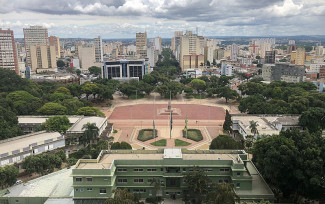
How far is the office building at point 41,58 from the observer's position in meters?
123

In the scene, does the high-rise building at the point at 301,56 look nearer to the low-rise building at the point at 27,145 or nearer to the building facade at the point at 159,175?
the building facade at the point at 159,175

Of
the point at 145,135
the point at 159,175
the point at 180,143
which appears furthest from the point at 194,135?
the point at 159,175

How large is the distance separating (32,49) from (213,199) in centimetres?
12087

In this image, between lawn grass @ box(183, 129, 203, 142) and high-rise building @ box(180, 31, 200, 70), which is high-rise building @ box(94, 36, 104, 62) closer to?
high-rise building @ box(180, 31, 200, 70)

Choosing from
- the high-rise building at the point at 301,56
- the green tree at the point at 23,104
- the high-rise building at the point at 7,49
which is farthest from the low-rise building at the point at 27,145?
the high-rise building at the point at 301,56

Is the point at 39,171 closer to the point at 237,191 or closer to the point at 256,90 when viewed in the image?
the point at 237,191

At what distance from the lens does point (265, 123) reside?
47.2 m

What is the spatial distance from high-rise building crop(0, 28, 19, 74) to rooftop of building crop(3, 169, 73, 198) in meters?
74.0

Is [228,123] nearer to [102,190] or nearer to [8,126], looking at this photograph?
[102,190]

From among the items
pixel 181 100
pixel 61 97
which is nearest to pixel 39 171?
pixel 61 97

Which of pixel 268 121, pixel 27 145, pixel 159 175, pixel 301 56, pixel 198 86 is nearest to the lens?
pixel 159 175

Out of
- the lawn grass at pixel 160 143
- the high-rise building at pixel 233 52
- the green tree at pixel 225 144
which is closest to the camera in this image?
the green tree at pixel 225 144

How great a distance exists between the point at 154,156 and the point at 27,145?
19.2 m

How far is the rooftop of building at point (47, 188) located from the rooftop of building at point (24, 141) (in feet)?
28.2
